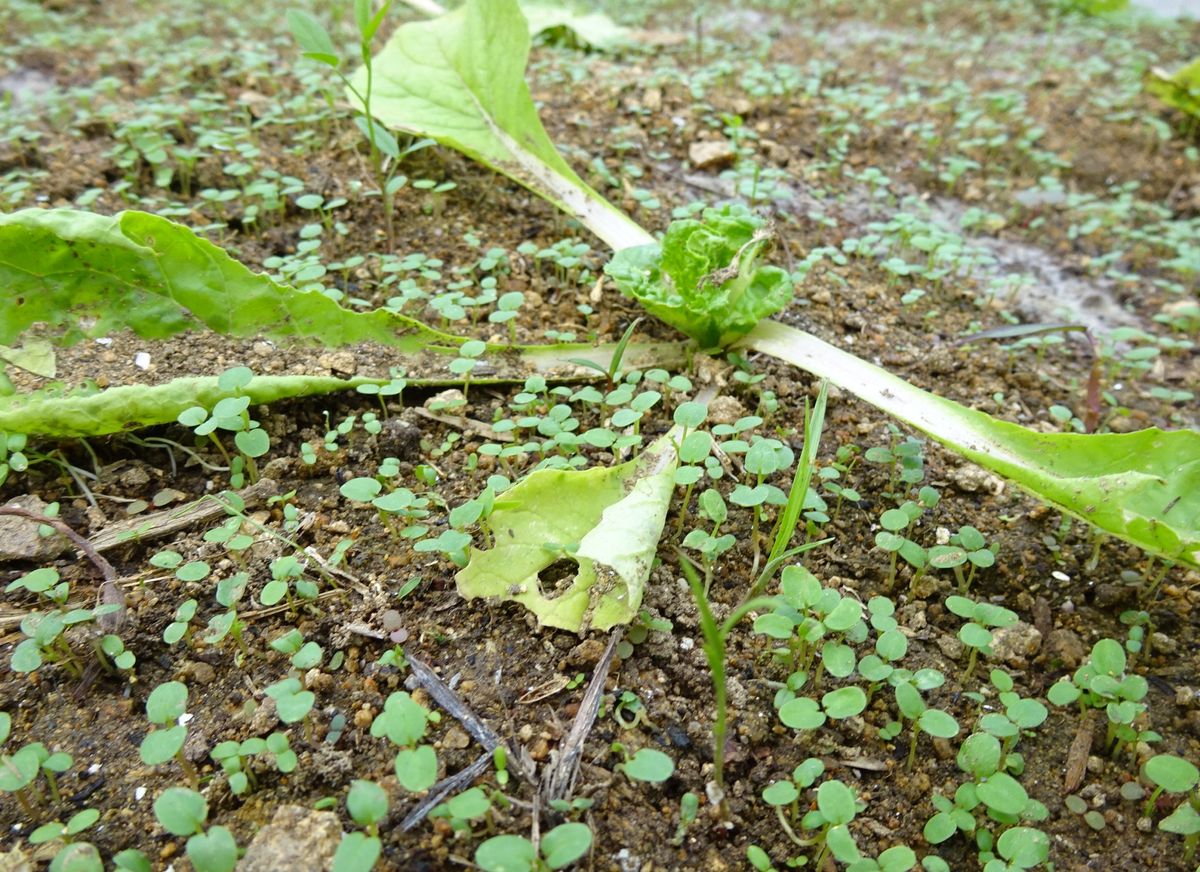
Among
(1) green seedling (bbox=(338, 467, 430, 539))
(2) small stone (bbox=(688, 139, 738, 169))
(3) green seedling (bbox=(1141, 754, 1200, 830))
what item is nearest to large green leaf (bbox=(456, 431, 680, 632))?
(1) green seedling (bbox=(338, 467, 430, 539))

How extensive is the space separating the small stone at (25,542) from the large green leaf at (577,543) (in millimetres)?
896

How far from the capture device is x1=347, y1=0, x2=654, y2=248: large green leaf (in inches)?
105

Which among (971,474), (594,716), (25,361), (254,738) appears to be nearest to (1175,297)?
(971,474)

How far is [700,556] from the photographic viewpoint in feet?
5.90

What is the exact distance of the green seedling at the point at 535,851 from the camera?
119 centimetres

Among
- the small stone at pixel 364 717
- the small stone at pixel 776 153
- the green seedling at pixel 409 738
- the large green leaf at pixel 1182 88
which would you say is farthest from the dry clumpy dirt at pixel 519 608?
the large green leaf at pixel 1182 88

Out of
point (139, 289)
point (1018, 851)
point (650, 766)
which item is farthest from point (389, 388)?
point (1018, 851)

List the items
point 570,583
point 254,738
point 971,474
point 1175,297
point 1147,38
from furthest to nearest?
point 1147,38
point 1175,297
point 971,474
point 570,583
point 254,738

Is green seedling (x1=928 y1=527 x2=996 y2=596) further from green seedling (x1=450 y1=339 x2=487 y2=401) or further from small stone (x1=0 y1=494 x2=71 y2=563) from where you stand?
small stone (x1=0 y1=494 x2=71 y2=563)

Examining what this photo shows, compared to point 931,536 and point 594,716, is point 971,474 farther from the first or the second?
point 594,716

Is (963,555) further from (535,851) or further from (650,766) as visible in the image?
(535,851)

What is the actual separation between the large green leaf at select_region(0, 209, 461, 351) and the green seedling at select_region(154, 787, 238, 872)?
1.21m

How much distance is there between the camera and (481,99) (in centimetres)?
277

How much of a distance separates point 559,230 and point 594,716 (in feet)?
6.02
